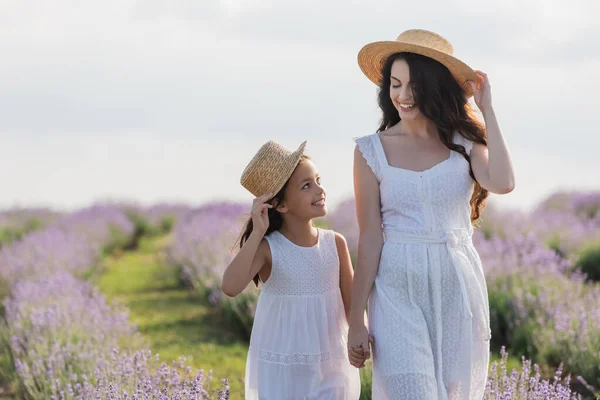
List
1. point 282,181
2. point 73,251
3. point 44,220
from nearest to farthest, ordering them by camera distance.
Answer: point 282,181 < point 73,251 < point 44,220

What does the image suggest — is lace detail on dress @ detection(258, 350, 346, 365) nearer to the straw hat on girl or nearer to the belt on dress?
the belt on dress

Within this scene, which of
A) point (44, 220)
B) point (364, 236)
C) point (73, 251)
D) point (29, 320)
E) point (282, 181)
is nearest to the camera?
point (364, 236)

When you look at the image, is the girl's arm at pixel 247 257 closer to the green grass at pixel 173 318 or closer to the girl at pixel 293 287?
the girl at pixel 293 287

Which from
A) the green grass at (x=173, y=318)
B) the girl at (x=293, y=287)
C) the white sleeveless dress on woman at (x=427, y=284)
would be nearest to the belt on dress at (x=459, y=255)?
the white sleeveless dress on woman at (x=427, y=284)

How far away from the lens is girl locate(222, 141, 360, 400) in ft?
10.7

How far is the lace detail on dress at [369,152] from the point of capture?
10.0ft

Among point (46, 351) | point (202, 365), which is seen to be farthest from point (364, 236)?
point (202, 365)

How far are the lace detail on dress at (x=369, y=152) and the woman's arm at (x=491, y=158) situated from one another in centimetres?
38

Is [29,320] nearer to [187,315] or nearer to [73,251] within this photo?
[187,315]

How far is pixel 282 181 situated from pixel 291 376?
2.56 feet

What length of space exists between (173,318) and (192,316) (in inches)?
7.2

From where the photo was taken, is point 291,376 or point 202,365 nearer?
point 291,376

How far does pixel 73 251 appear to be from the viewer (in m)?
9.08

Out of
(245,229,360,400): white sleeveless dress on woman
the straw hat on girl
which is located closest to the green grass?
(245,229,360,400): white sleeveless dress on woman
